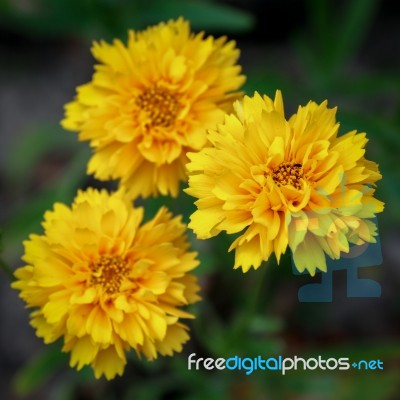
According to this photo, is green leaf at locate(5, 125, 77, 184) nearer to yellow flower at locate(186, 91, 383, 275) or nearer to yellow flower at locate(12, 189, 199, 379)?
yellow flower at locate(12, 189, 199, 379)

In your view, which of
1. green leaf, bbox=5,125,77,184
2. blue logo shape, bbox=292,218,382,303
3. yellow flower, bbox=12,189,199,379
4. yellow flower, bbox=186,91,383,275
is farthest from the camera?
green leaf, bbox=5,125,77,184

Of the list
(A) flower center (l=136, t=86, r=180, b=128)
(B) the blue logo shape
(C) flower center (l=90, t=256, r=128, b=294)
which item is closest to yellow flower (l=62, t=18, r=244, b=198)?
(A) flower center (l=136, t=86, r=180, b=128)

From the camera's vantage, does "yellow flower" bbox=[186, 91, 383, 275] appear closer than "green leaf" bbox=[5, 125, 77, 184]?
Yes

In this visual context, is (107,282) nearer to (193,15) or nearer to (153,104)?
(153,104)

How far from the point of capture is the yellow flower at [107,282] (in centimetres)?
102

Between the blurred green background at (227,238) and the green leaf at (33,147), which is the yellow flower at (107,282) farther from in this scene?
the green leaf at (33,147)

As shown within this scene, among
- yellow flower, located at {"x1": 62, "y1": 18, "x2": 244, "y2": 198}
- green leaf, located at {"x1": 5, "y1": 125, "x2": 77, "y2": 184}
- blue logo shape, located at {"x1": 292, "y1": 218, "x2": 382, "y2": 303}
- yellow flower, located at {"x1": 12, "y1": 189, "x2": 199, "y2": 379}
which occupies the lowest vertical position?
yellow flower, located at {"x1": 12, "y1": 189, "x2": 199, "y2": 379}

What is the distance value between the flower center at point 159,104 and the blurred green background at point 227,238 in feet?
1.08

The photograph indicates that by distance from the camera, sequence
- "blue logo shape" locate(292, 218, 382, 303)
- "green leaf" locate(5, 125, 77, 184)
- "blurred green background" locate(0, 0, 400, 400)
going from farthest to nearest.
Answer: "green leaf" locate(5, 125, 77, 184)
"blurred green background" locate(0, 0, 400, 400)
"blue logo shape" locate(292, 218, 382, 303)

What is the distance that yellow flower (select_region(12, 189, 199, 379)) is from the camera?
1.02m

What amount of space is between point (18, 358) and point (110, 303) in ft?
3.84

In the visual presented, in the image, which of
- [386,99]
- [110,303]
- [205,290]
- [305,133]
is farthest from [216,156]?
[386,99]

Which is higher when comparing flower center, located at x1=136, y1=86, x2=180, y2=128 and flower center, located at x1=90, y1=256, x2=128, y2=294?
flower center, located at x1=136, y1=86, x2=180, y2=128

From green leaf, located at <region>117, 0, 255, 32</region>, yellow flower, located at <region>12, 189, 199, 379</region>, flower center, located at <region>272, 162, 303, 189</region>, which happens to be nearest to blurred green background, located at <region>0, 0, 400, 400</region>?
green leaf, located at <region>117, 0, 255, 32</region>
